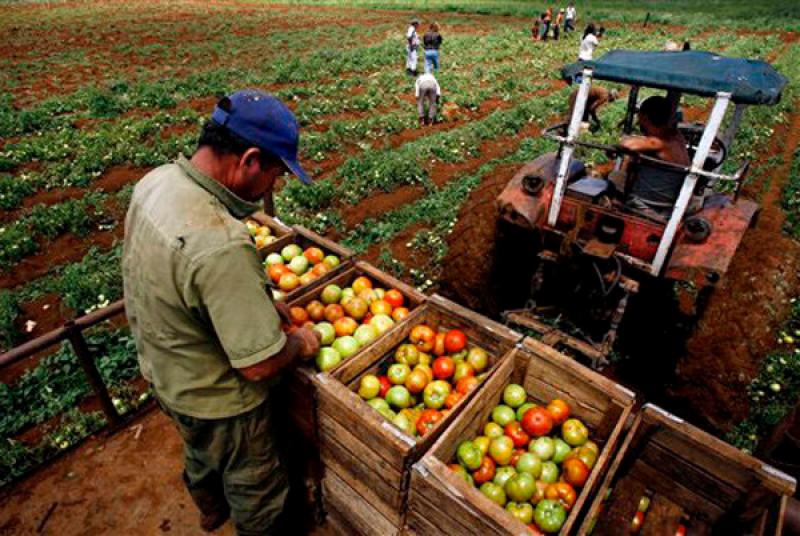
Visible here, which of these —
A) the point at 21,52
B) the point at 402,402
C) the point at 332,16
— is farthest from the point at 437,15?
the point at 402,402

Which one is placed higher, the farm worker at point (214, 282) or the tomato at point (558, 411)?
the farm worker at point (214, 282)

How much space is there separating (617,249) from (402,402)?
327 cm

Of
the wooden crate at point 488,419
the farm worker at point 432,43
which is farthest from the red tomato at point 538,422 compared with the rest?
the farm worker at point 432,43

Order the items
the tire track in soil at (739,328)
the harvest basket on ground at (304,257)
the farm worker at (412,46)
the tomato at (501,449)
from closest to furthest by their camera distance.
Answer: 1. the tomato at (501,449)
2. the harvest basket on ground at (304,257)
3. the tire track in soil at (739,328)
4. the farm worker at (412,46)

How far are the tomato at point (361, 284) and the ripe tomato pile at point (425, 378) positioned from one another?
2.20ft

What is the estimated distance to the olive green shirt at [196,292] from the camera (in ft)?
7.56

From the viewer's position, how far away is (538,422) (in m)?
3.25

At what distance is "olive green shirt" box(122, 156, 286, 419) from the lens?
90.7 inches

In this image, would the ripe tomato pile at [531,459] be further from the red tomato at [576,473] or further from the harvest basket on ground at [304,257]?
the harvest basket on ground at [304,257]

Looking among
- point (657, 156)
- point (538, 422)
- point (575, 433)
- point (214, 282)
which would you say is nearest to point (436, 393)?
point (538, 422)

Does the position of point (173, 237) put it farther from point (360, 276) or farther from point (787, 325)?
point (787, 325)

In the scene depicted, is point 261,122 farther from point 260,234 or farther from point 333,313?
point 260,234

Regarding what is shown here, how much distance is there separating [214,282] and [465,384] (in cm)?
202

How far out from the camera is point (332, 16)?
3994 cm
